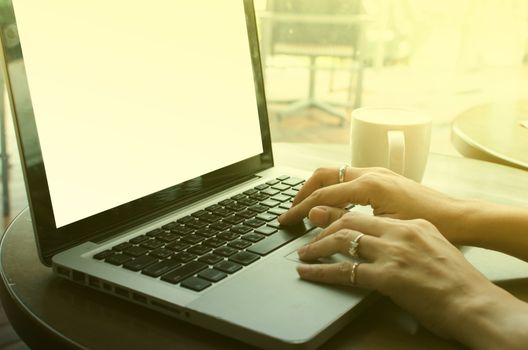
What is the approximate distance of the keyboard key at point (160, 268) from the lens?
0.57 meters

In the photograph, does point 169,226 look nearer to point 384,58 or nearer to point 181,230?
point 181,230

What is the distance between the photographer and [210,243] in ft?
2.11

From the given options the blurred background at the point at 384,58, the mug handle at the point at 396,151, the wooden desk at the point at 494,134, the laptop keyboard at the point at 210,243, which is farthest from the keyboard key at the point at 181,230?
the blurred background at the point at 384,58

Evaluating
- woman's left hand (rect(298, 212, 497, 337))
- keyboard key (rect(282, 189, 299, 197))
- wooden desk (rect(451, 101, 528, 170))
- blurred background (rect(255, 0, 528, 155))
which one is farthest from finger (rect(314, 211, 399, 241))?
blurred background (rect(255, 0, 528, 155))

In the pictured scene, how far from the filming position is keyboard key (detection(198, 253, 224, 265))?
597mm

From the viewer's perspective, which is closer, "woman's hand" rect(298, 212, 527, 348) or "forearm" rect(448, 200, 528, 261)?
"woman's hand" rect(298, 212, 527, 348)

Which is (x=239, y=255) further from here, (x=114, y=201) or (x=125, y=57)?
(x=125, y=57)

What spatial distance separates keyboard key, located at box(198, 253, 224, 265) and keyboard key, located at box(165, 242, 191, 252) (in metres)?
0.03

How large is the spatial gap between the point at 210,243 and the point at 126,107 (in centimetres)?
19

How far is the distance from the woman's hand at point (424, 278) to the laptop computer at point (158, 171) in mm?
21

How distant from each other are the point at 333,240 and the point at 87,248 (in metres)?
0.25

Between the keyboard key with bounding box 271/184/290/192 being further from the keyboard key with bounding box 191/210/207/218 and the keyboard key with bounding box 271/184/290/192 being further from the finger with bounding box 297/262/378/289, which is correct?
the finger with bounding box 297/262/378/289

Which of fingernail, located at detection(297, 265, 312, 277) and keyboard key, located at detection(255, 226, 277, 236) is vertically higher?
fingernail, located at detection(297, 265, 312, 277)

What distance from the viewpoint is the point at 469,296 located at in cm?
54
